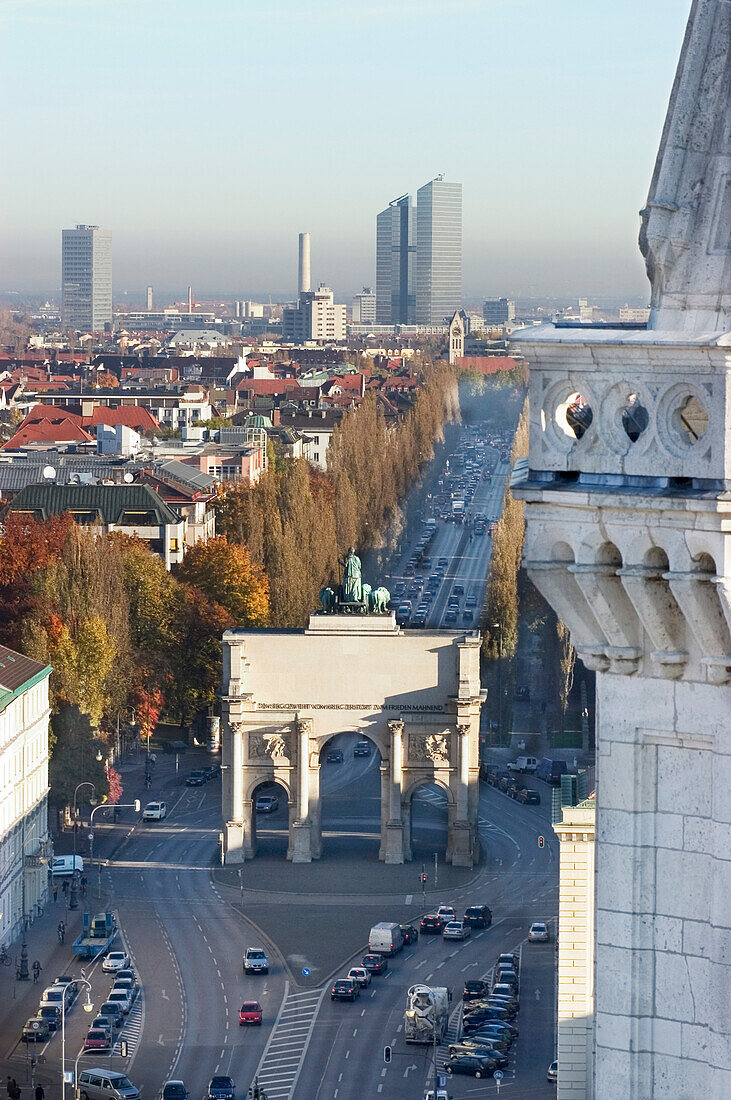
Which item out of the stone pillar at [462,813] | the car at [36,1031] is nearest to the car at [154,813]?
the stone pillar at [462,813]

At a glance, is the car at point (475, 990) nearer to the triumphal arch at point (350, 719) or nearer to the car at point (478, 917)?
the car at point (478, 917)

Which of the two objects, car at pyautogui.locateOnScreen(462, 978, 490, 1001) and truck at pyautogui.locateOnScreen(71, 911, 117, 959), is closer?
car at pyautogui.locateOnScreen(462, 978, 490, 1001)

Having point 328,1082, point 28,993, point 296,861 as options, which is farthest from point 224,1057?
point 296,861

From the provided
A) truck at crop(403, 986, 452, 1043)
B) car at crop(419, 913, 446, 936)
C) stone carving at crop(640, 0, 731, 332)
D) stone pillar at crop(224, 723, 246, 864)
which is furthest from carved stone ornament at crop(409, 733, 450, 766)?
stone carving at crop(640, 0, 731, 332)

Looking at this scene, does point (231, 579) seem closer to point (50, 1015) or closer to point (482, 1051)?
point (50, 1015)

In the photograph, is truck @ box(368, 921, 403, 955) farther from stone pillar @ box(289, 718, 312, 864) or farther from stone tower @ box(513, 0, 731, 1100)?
stone tower @ box(513, 0, 731, 1100)
